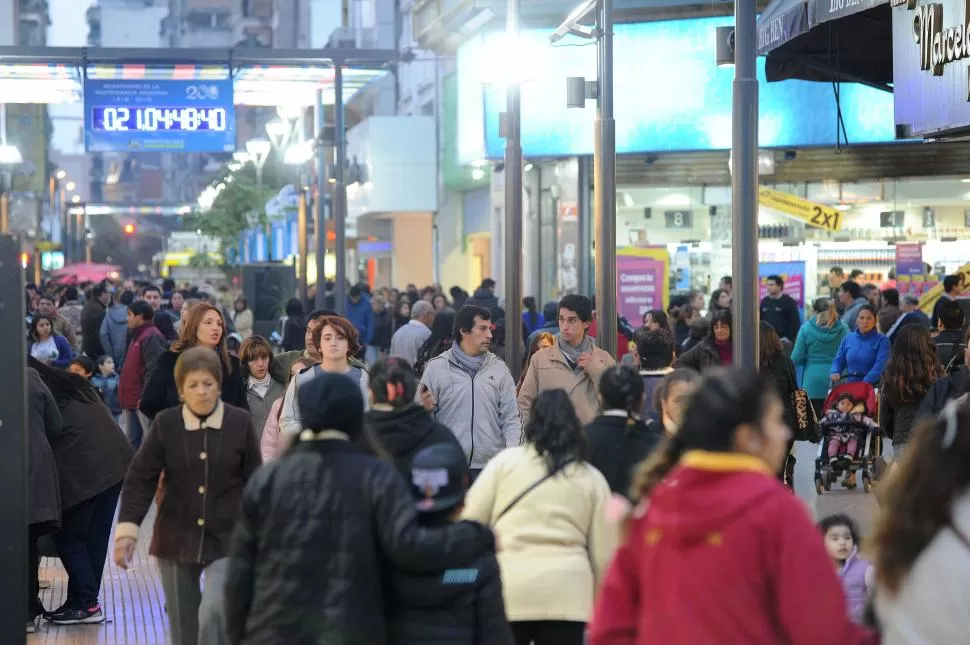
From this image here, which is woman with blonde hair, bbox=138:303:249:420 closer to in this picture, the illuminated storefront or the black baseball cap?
the black baseball cap

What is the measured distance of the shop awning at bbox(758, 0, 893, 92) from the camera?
12930 mm

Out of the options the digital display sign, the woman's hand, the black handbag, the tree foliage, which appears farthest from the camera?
the tree foliage

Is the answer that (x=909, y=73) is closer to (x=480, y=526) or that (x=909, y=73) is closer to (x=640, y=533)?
(x=480, y=526)

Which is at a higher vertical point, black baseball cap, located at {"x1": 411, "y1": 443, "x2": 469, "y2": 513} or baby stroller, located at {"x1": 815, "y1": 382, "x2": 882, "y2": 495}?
black baseball cap, located at {"x1": 411, "y1": 443, "x2": 469, "y2": 513}

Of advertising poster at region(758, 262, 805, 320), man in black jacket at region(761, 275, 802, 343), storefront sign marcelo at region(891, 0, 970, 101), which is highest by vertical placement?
storefront sign marcelo at region(891, 0, 970, 101)

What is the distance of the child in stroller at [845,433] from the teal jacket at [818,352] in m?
2.65

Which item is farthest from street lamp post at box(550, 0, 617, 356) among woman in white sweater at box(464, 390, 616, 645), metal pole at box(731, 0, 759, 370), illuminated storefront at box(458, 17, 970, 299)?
woman in white sweater at box(464, 390, 616, 645)

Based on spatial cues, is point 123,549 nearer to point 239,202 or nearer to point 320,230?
point 320,230

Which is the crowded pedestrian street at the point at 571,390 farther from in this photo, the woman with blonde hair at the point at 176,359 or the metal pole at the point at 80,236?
the metal pole at the point at 80,236

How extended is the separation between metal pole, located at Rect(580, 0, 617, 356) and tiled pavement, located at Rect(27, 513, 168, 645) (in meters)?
5.20

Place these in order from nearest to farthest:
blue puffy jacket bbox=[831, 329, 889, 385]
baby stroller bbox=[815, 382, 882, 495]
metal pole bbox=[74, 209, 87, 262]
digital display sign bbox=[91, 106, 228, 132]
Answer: baby stroller bbox=[815, 382, 882, 495]
blue puffy jacket bbox=[831, 329, 889, 385]
digital display sign bbox=[91, 106, 228, 132]
metal pole bbox=[74, 209, 87, 262]

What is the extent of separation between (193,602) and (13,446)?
104cm

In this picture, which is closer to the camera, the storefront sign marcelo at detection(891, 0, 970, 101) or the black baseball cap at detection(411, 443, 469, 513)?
the black baseball cap at detection(411, 443, 469, 513)

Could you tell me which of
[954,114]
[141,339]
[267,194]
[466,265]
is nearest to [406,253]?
[466,265]
